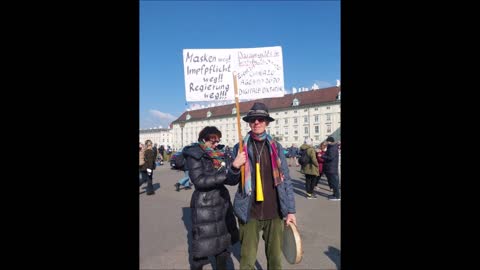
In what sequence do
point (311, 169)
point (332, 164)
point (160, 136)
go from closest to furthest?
point (332, 164) → point (311, 169) → point (160, 136)

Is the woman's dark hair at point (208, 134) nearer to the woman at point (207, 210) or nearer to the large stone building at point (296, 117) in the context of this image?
the woman at point (207, 210)

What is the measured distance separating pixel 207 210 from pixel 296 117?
241 feet

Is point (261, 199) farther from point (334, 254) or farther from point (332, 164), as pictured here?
point (332, 164)

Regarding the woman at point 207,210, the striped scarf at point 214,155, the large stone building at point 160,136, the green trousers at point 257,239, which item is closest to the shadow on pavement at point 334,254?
the green trousers at point 257,239

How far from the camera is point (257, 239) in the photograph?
9.48 feet

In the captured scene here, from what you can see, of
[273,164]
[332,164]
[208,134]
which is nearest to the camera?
[273,164]

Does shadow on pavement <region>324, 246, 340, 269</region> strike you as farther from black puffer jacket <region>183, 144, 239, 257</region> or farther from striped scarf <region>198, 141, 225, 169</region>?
striped scarf <region>198, 141, 225, 169</region>

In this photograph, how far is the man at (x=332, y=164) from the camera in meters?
8.09

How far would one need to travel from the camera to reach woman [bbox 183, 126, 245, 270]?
9.77ft

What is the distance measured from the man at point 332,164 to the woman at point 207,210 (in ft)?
18.1

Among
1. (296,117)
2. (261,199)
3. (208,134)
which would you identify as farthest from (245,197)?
(296,117)
